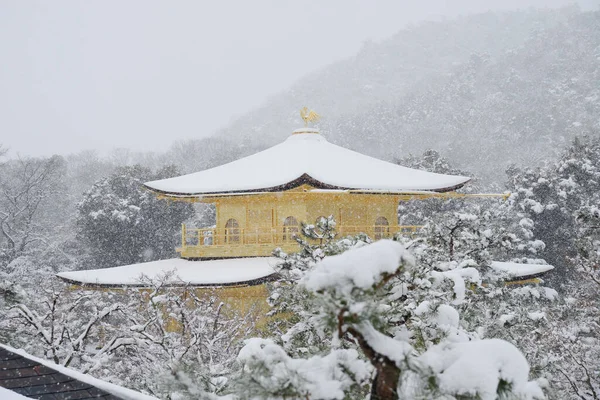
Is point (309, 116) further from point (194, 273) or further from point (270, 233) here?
point (194, 273)

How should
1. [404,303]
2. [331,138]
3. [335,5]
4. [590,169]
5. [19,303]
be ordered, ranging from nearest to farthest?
[404,303] < [19,303] < [590,169] < [331,138] < [335,5]

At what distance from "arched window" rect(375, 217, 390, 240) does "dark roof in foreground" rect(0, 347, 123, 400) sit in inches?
552

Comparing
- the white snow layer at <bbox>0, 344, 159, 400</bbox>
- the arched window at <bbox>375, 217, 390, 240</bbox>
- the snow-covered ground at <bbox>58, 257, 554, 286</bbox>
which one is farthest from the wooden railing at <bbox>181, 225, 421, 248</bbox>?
the white snow layer at <bbox>0, 344, 159, 400</bbox>

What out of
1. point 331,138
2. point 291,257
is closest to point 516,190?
point 291,257

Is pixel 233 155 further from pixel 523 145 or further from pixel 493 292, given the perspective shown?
pixel 493 292

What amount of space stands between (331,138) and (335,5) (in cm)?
9880

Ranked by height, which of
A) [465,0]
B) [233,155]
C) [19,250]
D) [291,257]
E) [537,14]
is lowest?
[19,250]

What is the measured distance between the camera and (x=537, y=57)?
80.9 m

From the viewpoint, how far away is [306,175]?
51.5 feet

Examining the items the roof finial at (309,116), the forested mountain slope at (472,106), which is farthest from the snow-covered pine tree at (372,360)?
the forested mountain slope at (472,106)

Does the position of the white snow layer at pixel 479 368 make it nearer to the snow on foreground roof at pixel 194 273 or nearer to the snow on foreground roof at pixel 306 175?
the snow on foreground roof at pixel 194 273

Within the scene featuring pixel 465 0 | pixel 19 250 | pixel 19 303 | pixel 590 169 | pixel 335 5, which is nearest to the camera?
pixel 19 303

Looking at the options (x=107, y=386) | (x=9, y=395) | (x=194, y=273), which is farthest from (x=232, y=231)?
(x=9, y=395)

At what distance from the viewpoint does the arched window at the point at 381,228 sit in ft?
60.3
